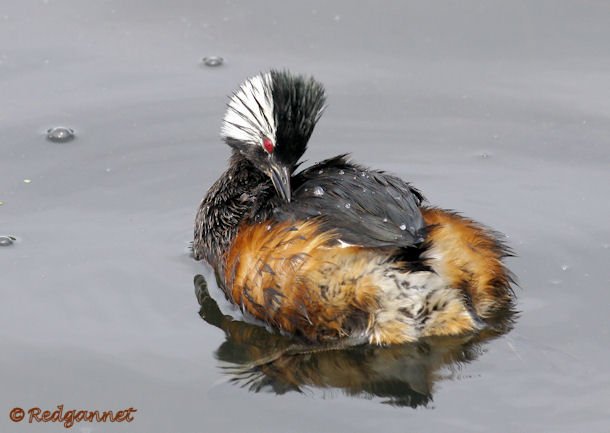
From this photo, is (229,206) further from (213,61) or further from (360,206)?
(213,61)

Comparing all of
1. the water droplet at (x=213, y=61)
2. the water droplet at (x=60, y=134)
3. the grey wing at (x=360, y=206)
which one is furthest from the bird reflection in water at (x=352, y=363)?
the water droplet at (x=213, y=61)

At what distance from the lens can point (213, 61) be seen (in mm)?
8211

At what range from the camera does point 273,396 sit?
541 centimetres

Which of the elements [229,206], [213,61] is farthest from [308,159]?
[213,61]

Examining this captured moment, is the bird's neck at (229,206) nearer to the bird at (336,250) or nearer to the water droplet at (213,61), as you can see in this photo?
the bird at (336,250)

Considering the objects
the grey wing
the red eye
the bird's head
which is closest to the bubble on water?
the bird's head

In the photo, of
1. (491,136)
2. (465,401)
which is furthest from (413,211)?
(491,136)

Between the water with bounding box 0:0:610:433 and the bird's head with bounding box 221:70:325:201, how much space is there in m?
0.76

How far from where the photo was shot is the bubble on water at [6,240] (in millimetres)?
6609

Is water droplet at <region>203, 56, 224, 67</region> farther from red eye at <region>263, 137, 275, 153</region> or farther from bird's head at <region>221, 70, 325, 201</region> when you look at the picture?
red eye at <region>263, 137, 275, 153</region>

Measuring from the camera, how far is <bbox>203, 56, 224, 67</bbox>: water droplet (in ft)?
26.9

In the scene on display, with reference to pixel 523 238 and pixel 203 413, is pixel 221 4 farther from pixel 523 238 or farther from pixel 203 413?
pixel 203 413

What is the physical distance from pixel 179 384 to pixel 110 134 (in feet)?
8.24

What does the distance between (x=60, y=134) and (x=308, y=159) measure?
155cm
